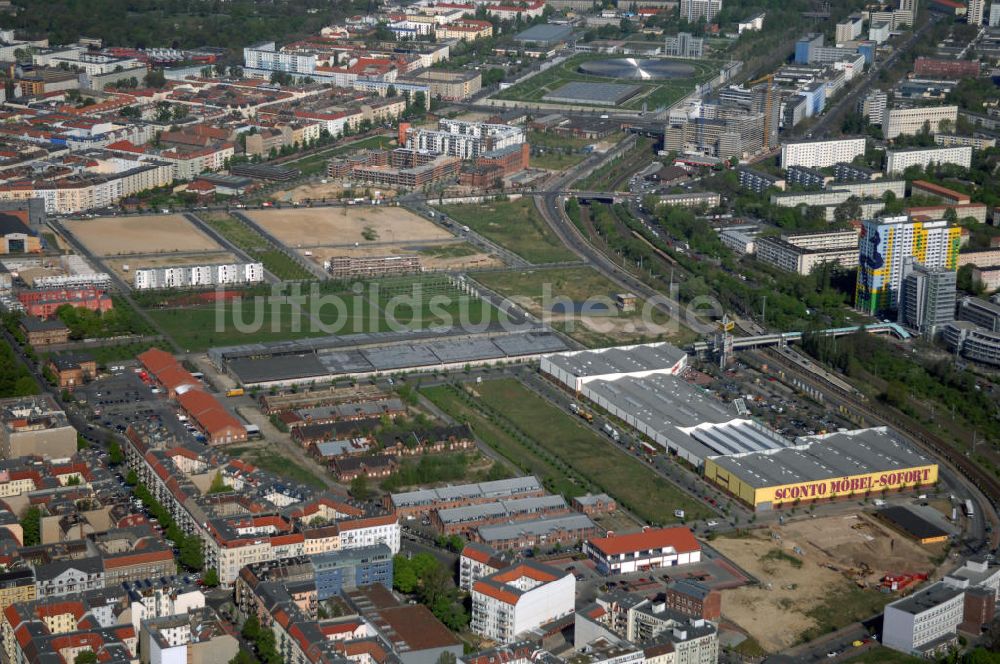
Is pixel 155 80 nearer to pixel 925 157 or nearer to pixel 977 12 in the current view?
pixel 925 157

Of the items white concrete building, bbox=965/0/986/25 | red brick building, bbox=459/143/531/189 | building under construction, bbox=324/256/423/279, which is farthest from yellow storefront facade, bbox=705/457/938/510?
white concrete building, bbox=965/0/986/25

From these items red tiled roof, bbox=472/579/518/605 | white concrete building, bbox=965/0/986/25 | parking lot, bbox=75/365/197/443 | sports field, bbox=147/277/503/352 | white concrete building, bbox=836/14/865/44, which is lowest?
parking lot, bbox=75/365/197/443

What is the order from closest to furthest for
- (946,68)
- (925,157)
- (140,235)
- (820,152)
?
(140,235) → (925,157) → (820,152) → (946,68)

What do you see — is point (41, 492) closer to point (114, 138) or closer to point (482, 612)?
point (482, 612)

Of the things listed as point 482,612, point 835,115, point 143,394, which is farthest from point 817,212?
point 482,612

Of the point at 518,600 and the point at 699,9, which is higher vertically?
the point at 699,9

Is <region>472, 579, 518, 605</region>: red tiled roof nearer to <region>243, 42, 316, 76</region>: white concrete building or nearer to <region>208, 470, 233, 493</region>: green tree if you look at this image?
<region>208, 470, 233, 493</region>: green tree

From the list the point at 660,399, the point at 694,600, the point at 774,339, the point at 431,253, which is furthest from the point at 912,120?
the point at 694,600
